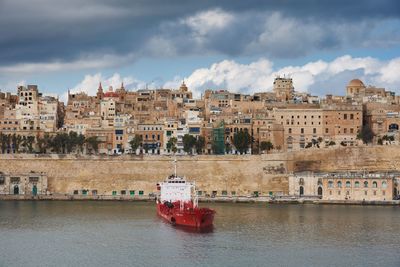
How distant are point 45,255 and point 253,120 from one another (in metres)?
33.4

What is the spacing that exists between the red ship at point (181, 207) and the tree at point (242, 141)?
10.9 metres

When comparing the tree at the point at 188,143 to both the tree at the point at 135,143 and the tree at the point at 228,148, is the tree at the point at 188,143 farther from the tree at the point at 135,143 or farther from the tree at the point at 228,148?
the tree at the point at 135,143

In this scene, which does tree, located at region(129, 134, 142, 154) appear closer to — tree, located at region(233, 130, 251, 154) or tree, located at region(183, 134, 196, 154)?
tree, located at region(183, 134, 196, 154)

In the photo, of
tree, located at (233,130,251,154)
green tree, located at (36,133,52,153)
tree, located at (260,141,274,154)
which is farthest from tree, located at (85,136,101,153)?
tree, located at (260,141,274,154)

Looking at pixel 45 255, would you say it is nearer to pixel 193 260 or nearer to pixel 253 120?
pixel 193 260

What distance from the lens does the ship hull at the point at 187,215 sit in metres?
42.7

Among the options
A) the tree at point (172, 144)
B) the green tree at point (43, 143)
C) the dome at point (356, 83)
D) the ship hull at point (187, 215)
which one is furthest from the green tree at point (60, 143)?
the dome at point (356, 83)

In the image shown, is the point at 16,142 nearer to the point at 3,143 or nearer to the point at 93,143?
the point at 3,143

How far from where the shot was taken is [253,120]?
6756 cm

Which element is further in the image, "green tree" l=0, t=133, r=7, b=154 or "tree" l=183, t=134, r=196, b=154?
"green tree" l=0, t=133, r=7, b=154

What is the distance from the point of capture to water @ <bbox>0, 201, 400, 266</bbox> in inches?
1364

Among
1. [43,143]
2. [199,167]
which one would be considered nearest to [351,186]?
[199,167]

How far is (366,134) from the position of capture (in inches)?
2657

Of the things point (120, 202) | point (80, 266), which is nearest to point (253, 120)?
point (120, 202)
